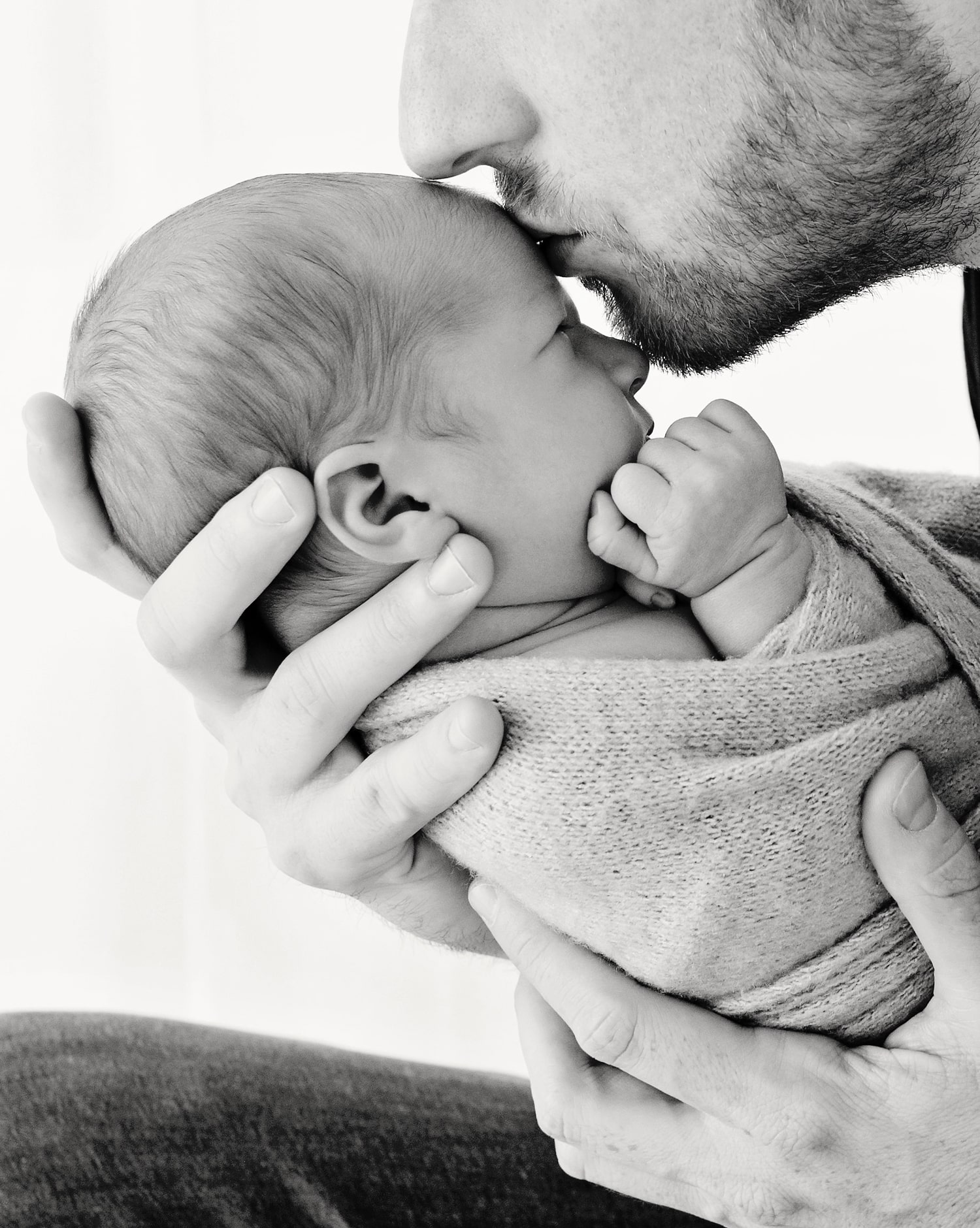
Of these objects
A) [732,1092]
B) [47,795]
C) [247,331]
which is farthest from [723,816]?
[47,795]

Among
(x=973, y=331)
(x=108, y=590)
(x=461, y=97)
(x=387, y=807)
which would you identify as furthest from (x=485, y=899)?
(x=108, y=590)

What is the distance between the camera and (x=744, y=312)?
1.29 m

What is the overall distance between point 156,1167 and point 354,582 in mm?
619

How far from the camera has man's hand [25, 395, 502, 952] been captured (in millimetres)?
955

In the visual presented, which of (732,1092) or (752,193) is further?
(752,193)

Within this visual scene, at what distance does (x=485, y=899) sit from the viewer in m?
1.06

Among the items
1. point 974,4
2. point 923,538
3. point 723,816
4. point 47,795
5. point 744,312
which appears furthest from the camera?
point 47,795

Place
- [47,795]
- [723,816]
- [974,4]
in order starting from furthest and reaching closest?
[47,795], [974,4], [723,816]

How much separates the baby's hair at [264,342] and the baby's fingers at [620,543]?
141 mm

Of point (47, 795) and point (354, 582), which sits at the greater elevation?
point (354, 582)

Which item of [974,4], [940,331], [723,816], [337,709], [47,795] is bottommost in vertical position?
[47,795]

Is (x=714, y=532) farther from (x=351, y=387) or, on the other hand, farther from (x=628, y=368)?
(x=351, y=387)

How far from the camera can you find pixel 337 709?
1.03m

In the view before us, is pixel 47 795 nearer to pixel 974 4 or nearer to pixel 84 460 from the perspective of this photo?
pixel 84 460
